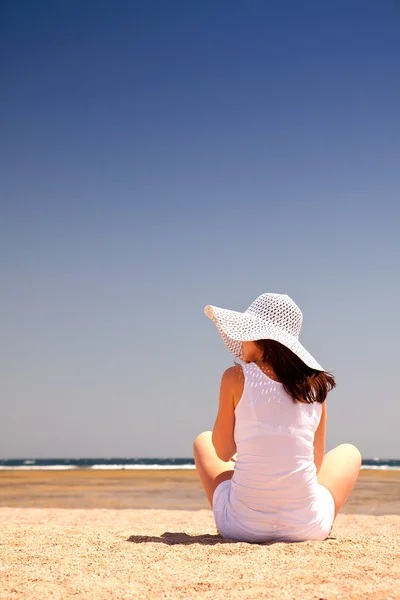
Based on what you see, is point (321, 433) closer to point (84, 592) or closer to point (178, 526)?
point (84, 592)

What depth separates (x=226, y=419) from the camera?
3535 mm

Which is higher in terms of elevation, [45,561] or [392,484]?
[45,561]

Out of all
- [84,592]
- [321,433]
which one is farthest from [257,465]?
[84,592]

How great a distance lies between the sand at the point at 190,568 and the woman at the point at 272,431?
6.0 inches

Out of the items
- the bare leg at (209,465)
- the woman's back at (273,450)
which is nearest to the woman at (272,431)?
the woman's back at (273,450)

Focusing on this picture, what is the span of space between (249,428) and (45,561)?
4.18ft

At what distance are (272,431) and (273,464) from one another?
177 millimetres

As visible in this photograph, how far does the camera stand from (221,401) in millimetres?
3518

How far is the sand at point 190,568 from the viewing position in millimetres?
2635

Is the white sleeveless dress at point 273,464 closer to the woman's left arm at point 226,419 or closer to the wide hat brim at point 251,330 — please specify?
the woman's left arm at point 226,419

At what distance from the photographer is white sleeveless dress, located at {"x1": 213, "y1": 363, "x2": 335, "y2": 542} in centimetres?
336

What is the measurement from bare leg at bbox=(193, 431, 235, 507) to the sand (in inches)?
12.9

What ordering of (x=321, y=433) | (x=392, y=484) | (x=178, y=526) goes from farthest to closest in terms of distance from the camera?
(x=392, y=484) < (x=178, y=526) < (x=321, y=433)

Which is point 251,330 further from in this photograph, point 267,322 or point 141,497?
point 141,497
